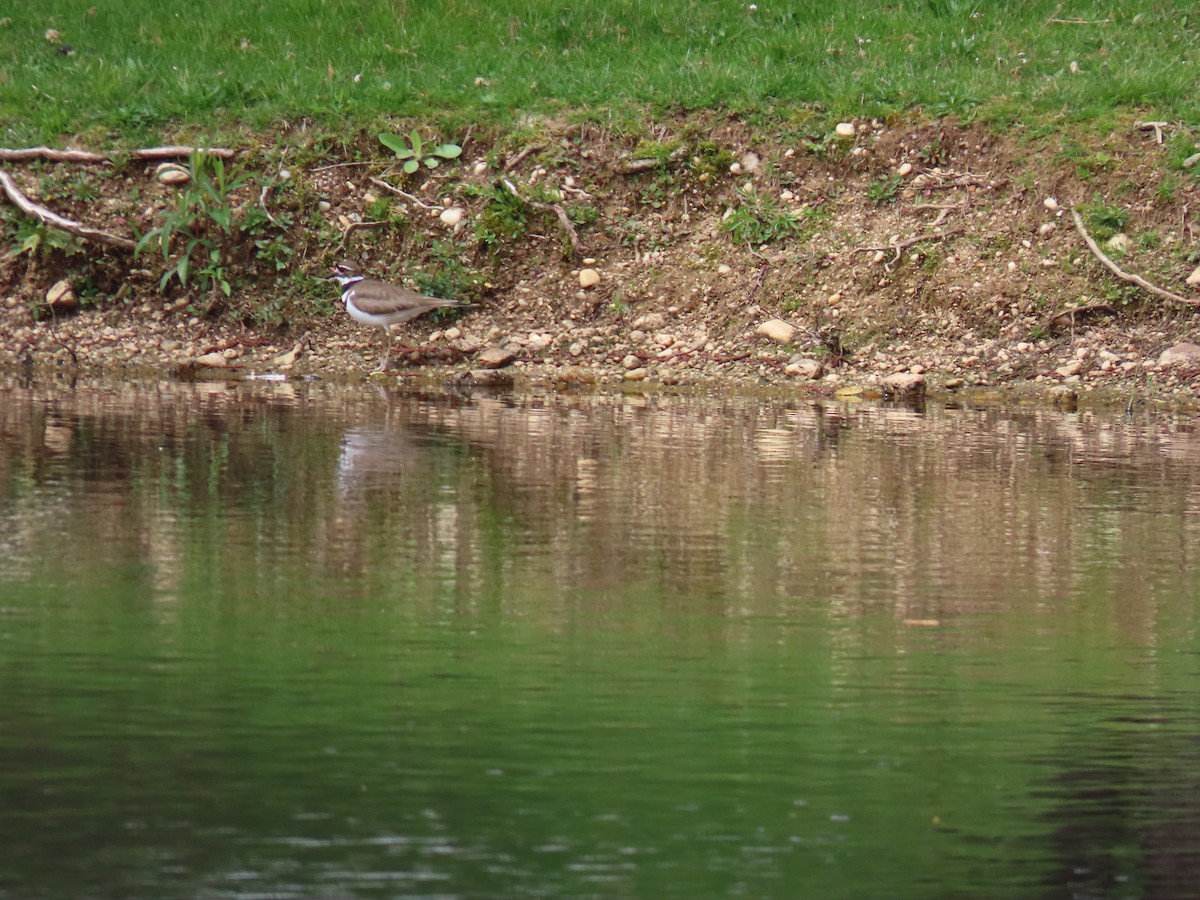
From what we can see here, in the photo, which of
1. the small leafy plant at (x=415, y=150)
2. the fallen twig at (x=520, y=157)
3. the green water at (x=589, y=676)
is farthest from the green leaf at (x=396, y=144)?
the green water at (x=589, y=676)

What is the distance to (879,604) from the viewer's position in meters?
6.77

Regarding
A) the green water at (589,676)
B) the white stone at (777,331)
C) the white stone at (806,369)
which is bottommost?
the green water at (589,676)

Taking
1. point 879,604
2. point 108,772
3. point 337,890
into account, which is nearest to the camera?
point 337,890

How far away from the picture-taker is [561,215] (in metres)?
15.7

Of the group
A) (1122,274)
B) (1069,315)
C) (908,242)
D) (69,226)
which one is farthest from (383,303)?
(1122,274)

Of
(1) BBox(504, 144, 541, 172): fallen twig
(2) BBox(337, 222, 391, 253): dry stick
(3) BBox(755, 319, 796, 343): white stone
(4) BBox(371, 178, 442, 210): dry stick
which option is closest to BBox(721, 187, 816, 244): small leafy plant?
(3) BBox(755, 319, 796, 343): white stone

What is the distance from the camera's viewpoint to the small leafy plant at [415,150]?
53.0 feet

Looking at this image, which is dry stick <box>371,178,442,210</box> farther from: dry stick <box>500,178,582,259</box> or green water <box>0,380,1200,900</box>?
green water <box>0,380,1200,900</box>

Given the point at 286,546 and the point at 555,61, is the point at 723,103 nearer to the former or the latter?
the point at 555,61

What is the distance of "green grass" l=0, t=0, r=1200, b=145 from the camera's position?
53.5 feet

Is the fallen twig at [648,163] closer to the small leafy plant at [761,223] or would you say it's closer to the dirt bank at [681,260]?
the dirt bank at [681,260]

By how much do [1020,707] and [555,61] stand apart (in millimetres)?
12882

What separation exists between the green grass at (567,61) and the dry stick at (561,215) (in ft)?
3.04

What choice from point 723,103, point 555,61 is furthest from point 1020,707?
point 555,61
